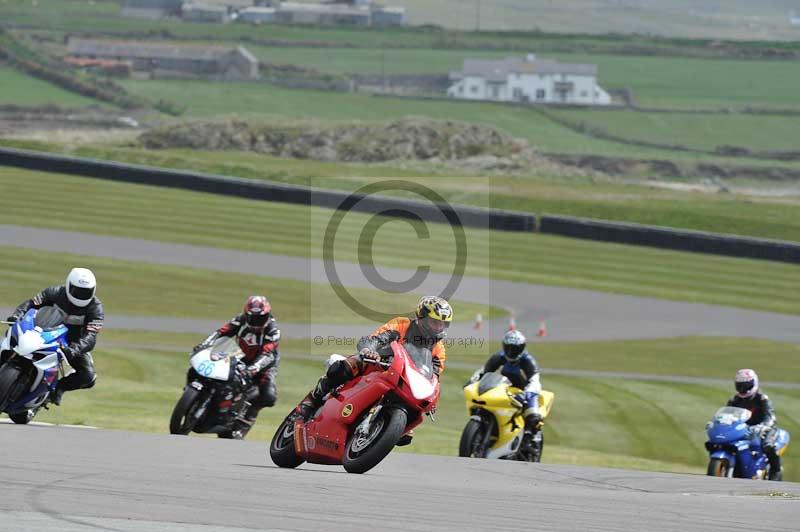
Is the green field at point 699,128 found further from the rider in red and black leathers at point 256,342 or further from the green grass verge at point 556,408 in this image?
the rider in red and black leathers at point 256,342

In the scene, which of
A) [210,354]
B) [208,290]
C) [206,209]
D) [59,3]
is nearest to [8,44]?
[59,3]

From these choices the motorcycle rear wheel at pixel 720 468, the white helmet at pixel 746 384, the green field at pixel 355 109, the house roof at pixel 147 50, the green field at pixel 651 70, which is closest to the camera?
the motorcycle rear wheel at pixel 720 468

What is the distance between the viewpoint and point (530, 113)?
11581cm

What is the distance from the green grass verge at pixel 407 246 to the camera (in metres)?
41.7

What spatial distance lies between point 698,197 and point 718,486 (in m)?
54.9

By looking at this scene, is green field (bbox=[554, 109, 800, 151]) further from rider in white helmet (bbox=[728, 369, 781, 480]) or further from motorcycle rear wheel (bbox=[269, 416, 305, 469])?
motorcycle rear wheel (bbox=[269, 416, 305, 469])

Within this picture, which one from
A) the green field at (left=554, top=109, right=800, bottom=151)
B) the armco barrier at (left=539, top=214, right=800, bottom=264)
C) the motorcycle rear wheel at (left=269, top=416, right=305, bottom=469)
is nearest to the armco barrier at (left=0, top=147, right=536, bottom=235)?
the armco barrier at (left=539, top=214, right=800, bottom=264)

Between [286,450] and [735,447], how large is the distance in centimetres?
710

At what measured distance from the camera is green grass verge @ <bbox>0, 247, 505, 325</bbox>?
32156mm

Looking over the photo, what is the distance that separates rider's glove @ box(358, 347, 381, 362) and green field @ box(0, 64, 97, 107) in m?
92.0

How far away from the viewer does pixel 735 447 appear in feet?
56.4

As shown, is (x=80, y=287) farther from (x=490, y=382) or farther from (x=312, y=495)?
(x=312, y=495)

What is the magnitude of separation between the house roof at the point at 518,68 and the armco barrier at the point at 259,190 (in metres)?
80.7

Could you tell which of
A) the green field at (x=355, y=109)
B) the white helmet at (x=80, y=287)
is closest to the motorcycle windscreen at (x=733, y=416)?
the white helmet at (x=80, y=287)
